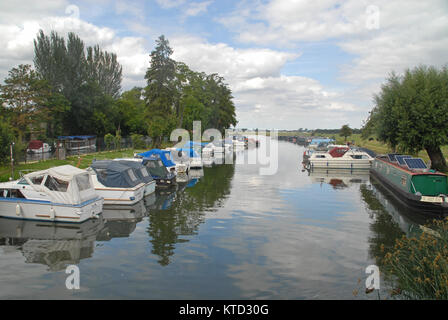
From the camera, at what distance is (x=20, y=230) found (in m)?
17.3

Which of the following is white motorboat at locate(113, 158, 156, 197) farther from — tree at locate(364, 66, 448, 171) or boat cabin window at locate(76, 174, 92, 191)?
tree at locate(364, 66, 448, 171)

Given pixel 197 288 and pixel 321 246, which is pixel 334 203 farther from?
pixel 197 288

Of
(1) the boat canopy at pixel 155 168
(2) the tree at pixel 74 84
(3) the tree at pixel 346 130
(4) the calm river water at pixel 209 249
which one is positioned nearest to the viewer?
(4) the calm river water at pixel 209 249

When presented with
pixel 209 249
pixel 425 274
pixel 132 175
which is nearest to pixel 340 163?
pixel 132 175

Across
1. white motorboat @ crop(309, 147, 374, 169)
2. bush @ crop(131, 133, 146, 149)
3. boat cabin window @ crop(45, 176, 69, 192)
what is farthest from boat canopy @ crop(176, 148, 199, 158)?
boat cabin window @ crop(45, 176, 69, 192)

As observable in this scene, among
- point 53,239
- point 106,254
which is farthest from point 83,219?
point 106,254

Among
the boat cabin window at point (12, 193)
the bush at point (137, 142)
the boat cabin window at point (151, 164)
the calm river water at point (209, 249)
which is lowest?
the calm river water at point (209, 249)

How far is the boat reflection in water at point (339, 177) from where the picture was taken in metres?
35.7

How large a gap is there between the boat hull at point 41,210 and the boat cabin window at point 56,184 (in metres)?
0.81

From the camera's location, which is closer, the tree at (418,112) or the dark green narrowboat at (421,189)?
the dark green narrowboat at (421,189)

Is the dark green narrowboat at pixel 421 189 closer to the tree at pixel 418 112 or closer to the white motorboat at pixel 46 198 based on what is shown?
the tree at pixel 418 112

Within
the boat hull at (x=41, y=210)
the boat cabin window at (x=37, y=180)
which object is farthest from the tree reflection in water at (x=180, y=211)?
the boat cabin window at (x=37, y=180)

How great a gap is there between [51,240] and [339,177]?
3262 cm

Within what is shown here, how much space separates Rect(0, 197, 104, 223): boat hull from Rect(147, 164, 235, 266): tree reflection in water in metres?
3.90
